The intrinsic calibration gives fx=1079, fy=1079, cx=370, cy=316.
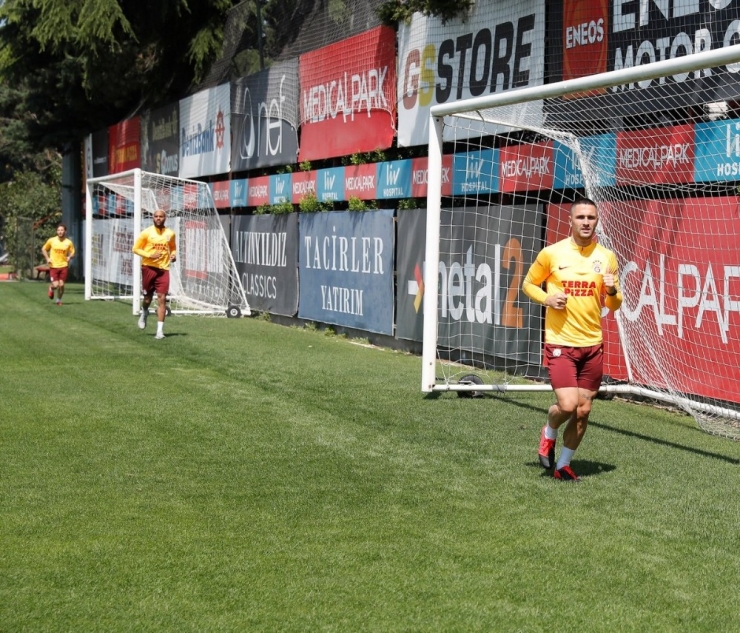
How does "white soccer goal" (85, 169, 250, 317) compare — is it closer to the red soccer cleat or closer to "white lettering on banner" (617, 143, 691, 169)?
"white lettering on banner" (617, 143, 691, 169)

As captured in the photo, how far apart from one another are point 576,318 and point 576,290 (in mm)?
188

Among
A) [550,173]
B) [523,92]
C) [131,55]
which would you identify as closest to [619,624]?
[523,92]

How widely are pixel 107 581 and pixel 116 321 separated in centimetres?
1461

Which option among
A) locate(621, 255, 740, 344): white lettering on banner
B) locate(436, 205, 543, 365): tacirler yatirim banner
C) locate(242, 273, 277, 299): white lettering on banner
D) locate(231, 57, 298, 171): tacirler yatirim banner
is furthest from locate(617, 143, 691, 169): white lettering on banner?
locate(242, 273, 277, 299): white lettering on banner

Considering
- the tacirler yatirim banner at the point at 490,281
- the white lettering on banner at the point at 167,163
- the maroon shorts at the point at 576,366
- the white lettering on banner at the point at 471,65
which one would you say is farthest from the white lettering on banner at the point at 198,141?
the maroon shorts at the point at 576,366

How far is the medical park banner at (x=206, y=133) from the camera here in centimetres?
2366

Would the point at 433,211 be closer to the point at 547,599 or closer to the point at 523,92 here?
the point at 523,92

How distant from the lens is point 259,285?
70.1 ft

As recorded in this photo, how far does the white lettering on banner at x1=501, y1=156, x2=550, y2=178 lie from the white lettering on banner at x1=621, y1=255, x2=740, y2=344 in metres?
1.93

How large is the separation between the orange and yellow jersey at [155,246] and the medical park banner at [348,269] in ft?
9.19

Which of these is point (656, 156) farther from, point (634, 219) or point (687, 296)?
point (687, 296)

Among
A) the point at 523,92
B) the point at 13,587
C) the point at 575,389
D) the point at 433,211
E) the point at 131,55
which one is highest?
the point at 131,55

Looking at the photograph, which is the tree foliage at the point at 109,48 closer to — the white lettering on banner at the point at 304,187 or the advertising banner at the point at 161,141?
the advertising banner at the point at 161,141

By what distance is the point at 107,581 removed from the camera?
5.00 metres
